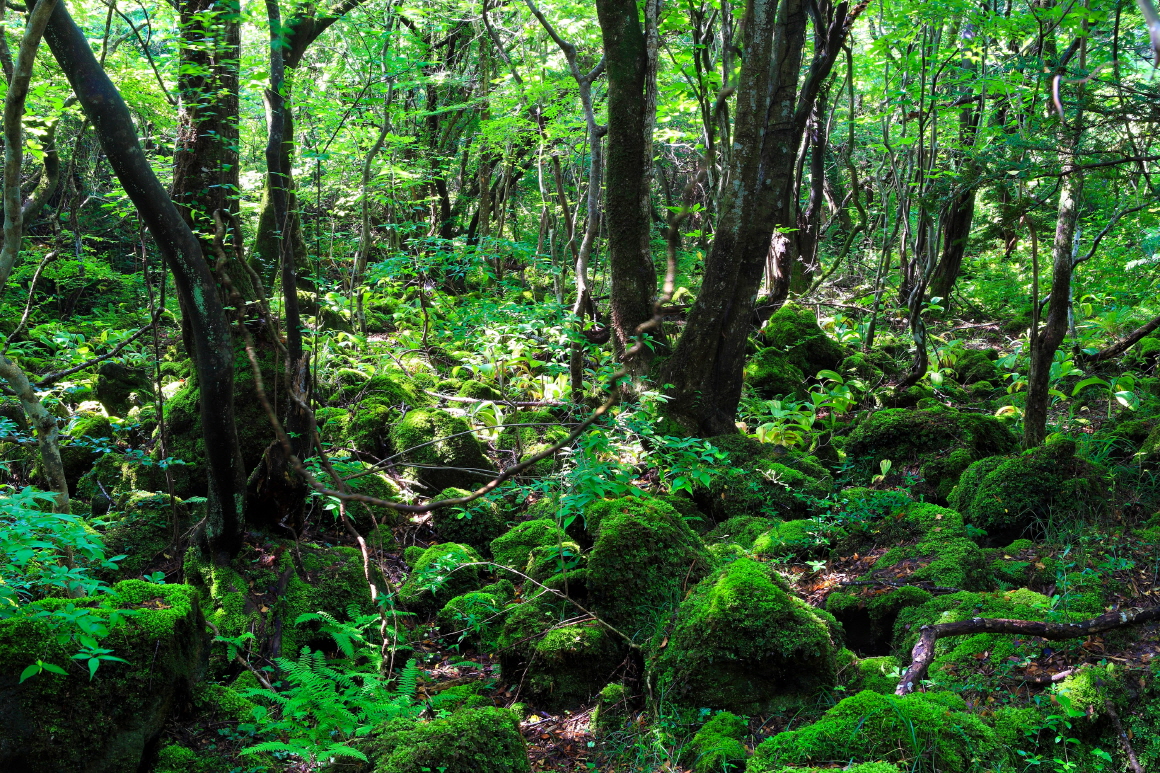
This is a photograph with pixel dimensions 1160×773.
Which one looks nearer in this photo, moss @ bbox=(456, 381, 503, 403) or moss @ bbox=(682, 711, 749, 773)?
moss @ bbox=(682, 711, 749, 773)

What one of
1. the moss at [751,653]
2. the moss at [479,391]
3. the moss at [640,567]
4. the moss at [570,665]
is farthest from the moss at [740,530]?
the moss at [479,391]

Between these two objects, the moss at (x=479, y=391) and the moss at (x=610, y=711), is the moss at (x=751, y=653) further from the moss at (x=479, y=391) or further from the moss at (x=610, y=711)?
the moss at (x=479, y=391)

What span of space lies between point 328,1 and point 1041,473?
8495mm

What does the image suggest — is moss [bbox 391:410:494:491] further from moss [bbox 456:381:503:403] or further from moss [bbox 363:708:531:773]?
moss [bbox 363:708:531:773]

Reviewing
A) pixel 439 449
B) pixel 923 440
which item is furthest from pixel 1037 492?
pixel 439 449

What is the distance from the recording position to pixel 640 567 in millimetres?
4305

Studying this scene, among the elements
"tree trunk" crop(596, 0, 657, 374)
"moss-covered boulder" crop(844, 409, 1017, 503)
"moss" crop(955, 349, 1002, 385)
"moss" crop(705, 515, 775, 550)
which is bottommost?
"moss" crop(705, 515, 775, 550)

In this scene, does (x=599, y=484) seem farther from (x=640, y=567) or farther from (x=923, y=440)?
(x=923, y=440)

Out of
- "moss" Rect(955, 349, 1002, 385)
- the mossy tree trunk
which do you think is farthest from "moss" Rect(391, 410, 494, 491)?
"moss" Rect(955, 349, 1002, 385)

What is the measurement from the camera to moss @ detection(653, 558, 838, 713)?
3.33 metres

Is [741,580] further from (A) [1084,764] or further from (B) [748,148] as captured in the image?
(B) [748,148]

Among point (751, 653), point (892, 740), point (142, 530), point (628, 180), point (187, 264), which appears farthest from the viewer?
point (628, 180)

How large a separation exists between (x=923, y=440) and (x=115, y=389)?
8.11m

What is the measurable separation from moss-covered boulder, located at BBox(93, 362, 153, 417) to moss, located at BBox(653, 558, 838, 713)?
6692 mm
